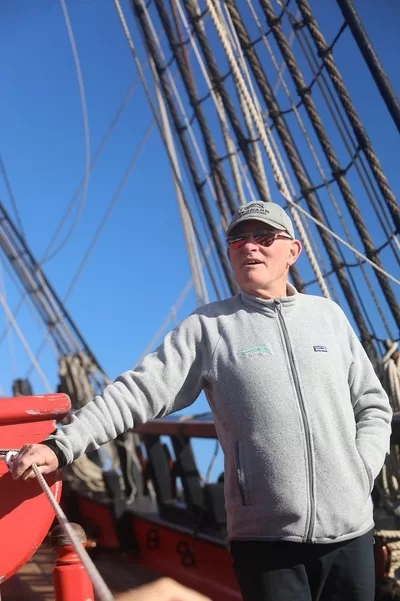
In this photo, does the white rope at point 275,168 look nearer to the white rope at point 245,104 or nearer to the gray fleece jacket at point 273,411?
the white rope at point 245,104

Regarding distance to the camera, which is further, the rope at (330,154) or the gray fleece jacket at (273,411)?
the rope at (330,154)

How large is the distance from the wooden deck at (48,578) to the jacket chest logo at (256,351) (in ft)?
8.69

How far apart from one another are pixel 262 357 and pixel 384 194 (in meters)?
2.68

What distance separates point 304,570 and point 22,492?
0.63 meters

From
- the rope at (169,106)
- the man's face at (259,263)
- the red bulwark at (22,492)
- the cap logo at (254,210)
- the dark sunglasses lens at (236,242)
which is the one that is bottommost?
the red bulwark at (22,492)

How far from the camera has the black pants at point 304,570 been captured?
5.79 ft

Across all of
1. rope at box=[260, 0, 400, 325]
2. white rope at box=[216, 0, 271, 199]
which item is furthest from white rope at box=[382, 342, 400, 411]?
white rope at box=[216, 0, 271, 199]

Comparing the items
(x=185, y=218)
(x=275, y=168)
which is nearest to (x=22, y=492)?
(x=275, y=168)

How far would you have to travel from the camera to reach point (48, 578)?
4.99m

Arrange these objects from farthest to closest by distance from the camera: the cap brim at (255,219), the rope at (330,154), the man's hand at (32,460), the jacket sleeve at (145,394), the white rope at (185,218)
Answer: the white rope at (185,218) < the rope at (330,154) < the cap brim at (255,219) < the jacket sleeve at (145,394) < the man's hand at (32,460)

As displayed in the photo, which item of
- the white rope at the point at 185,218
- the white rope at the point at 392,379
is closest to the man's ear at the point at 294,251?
the white rope at the point at 392,379

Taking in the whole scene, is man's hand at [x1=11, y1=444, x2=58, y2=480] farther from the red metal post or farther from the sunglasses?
the sunglasses

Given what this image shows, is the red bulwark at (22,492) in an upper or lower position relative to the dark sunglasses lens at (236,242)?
lower

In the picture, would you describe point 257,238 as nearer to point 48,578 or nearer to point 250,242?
point 250,242
